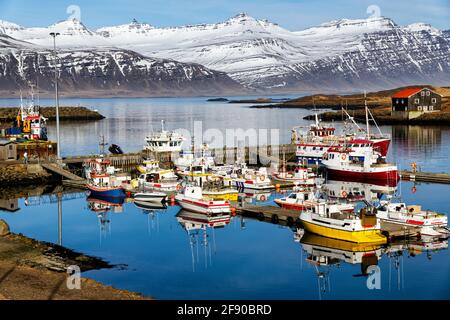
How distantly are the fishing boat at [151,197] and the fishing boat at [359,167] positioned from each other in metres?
18.0

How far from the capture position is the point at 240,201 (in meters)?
43.3

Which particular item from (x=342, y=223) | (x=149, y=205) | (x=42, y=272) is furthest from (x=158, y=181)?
(x=42, y=272)

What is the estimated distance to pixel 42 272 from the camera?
2533cm

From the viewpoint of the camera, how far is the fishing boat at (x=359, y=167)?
179ft

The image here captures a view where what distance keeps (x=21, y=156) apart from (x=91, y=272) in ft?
111

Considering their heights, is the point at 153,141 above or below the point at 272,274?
above

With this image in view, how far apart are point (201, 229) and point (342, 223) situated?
785 centimetres

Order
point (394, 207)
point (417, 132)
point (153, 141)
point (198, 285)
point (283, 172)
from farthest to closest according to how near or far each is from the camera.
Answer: point (417, 132) → point (153, 141) → point (283, 172) → point (394, 207) → point (198, 285)

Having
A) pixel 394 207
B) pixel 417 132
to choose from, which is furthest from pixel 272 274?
pixel 417 132

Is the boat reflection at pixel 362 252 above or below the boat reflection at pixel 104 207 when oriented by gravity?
below

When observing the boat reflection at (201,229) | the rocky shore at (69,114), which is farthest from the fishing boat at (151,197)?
the rocky shore at (69,114)

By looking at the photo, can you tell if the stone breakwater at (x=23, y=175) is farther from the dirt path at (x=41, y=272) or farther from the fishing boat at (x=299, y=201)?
the dirt path at (x=41, y=272)

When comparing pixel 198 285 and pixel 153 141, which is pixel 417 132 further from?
pixel 198 285

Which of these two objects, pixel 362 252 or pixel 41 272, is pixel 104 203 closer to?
pixel 362 252
